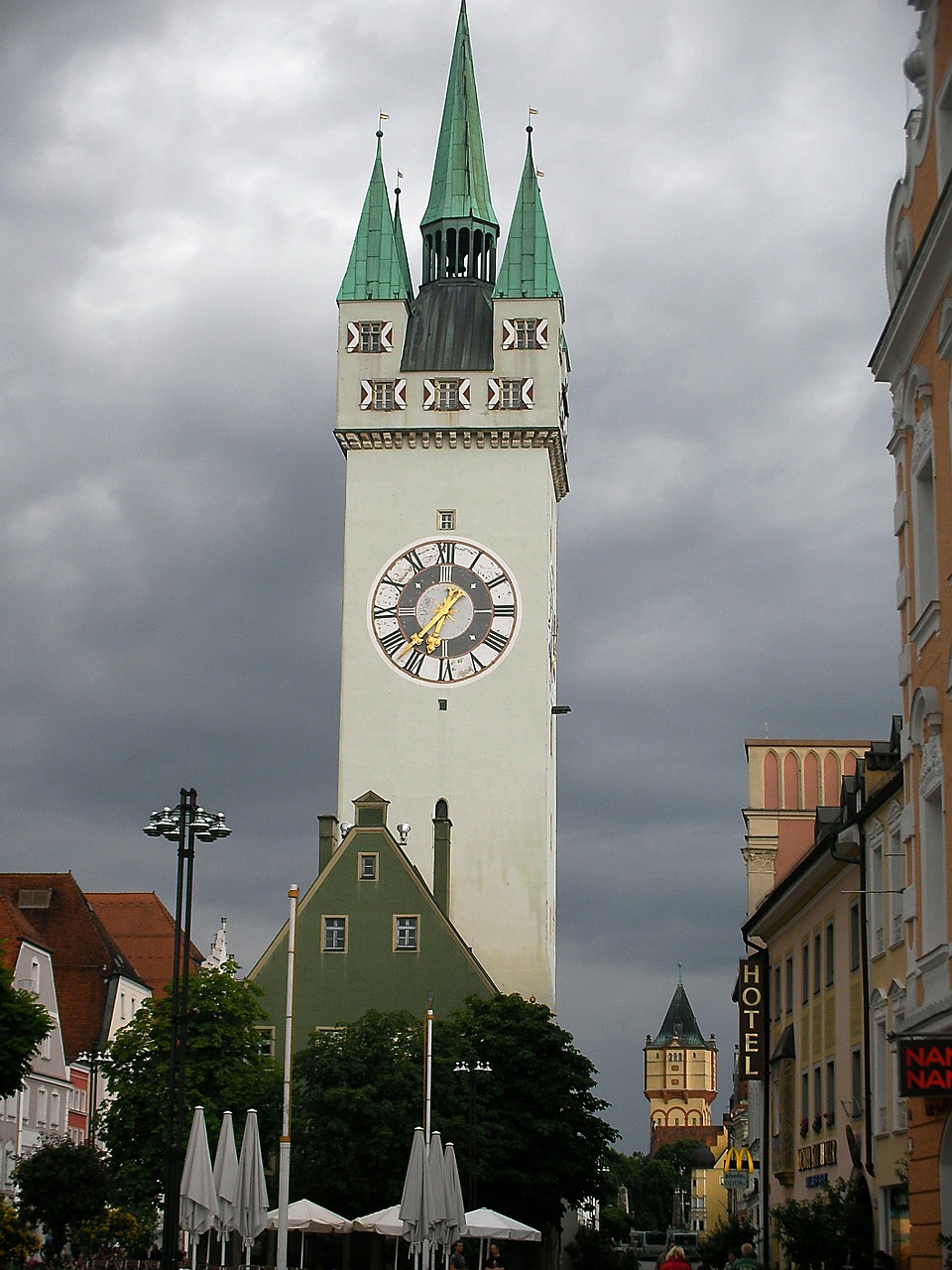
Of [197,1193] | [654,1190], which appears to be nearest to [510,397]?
[197,1193]

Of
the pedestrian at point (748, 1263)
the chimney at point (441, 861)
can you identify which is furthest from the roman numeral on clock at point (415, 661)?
the pedestrian at point (748, 1263)

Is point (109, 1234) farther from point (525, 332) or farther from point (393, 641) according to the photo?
point (525, 332)

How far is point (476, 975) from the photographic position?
58250 mm

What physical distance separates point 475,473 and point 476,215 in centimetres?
1179

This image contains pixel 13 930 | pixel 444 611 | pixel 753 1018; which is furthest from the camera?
pixel 444 611

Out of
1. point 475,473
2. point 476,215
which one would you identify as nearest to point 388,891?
point 475,473

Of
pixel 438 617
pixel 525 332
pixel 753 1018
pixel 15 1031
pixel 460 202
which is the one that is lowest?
pixel 15 1031

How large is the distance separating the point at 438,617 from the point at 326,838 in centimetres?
948

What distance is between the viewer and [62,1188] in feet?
140

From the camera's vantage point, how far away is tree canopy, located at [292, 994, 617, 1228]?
154ft

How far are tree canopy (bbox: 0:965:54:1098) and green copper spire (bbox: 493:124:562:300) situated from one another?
140 feet

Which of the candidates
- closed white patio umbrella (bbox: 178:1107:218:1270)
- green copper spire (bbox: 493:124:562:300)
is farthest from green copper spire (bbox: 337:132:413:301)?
closed white patio umbrella (bbox: 178:1107:218:1270)

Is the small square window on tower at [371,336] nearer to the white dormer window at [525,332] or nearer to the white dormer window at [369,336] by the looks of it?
the white dormer window at [369,336]

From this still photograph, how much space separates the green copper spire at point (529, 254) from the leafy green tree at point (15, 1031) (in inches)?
1683
